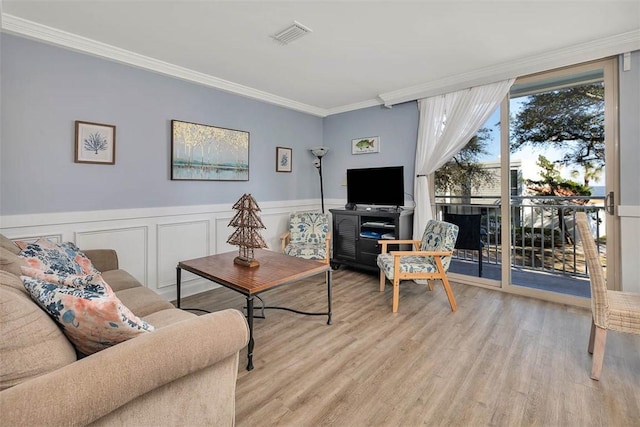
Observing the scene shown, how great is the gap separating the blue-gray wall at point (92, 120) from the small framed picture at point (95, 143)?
48 millimetres

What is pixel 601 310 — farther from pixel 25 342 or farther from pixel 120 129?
pixel 120 129

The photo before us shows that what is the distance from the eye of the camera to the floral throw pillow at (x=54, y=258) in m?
1.59

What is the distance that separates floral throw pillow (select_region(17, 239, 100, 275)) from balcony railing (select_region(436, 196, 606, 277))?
151 inches

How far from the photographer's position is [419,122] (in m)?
3.95

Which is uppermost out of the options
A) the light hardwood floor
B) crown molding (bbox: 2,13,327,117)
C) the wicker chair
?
crown molding (bbox: 2,13,327,117)

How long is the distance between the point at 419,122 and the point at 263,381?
3467mm

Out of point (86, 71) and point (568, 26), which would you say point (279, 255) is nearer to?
point (86, 71)

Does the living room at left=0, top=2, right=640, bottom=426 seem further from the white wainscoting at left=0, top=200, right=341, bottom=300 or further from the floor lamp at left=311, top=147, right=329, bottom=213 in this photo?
the floor lamp at left=311, top=147, right=329, bottom=213

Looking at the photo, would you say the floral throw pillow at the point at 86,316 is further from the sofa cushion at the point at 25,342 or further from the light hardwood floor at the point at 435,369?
the light hardwood floor at the point at 435,369

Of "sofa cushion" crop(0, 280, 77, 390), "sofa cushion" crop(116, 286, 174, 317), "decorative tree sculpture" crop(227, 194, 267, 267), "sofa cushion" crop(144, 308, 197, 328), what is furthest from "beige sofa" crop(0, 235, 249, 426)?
"decorative tree sculpture" crop(227, 194, 267, 267)

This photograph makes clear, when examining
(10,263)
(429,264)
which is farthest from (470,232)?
(10,263)

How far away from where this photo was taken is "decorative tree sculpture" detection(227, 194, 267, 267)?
8.43 ft

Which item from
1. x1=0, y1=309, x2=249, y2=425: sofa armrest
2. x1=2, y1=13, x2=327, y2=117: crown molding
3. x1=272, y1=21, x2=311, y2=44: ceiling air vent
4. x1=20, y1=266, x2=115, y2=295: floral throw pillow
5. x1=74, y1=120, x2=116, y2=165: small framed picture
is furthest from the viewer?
x1=74, y1=120, x2=116, y2=165: small framed picture

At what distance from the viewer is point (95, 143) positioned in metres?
2.74
